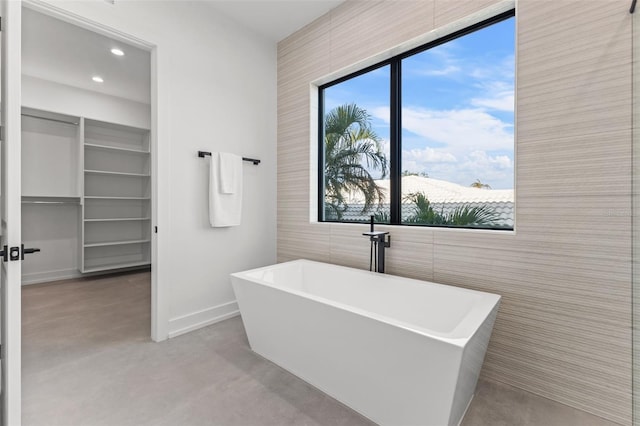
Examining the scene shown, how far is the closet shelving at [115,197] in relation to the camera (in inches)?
172

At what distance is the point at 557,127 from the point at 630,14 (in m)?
0.55

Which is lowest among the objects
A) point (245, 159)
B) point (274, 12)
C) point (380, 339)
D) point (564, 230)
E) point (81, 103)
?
point (380, 339)

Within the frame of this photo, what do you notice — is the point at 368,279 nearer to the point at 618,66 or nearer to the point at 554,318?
the point at 554,318

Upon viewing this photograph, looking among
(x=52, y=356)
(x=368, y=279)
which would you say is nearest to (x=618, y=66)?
(x=368, y=279)

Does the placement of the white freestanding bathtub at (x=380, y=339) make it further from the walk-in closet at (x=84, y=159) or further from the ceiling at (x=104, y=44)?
the walk-in closet at (x=84, y=159)

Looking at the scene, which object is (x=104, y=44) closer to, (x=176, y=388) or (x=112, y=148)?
(x=112, y=148)

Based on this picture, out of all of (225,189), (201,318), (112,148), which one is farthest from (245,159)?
(112,148)

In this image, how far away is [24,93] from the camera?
3.73 meters

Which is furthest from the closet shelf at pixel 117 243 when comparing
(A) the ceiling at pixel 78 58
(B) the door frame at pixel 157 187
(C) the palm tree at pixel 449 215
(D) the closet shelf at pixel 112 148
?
(C) the palm tree at pixel 449 215

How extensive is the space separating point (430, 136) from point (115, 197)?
4.63 metres

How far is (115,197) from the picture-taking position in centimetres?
449

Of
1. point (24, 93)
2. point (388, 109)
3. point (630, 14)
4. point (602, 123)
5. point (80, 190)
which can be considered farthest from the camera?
point (80, 190)

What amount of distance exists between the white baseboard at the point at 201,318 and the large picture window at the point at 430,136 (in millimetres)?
1338

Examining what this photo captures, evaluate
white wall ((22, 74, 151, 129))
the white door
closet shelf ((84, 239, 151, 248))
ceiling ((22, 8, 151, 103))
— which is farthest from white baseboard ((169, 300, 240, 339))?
white wall ((22, 74, 151, 129))
